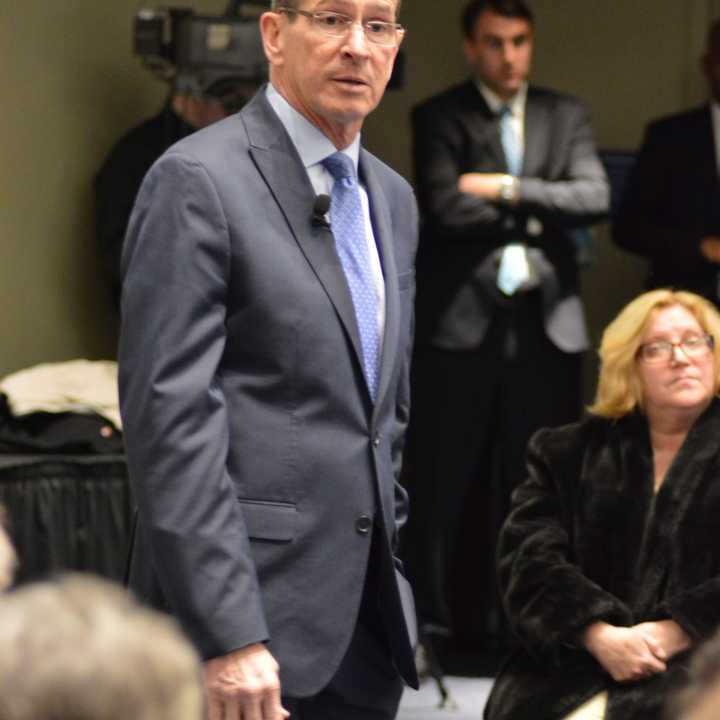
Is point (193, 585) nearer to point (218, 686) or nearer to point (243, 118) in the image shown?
A: point (218, 686)

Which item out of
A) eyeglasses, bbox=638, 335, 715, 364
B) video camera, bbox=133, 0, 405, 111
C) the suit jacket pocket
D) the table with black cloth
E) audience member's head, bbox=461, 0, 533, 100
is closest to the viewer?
the suit jacket pocket

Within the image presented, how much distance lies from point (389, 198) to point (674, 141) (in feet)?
8.68

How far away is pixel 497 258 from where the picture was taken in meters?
4.73

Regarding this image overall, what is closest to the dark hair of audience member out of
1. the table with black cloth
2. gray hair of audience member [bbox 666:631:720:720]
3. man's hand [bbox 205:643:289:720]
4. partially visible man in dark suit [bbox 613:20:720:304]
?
partially visible man in dark suit [bbox 613:20:720:304]

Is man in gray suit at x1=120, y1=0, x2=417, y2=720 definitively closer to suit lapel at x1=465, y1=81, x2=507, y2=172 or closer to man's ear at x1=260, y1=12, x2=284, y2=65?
man's ear at x1=260, y1=12, x2=284, y2=65

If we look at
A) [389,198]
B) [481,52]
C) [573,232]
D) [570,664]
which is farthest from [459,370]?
[389,198]

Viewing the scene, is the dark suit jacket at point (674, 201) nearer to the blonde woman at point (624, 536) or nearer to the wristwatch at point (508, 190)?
the wristwatch at point (508, 190)

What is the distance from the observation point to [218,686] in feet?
7.04

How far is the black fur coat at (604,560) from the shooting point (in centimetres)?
328

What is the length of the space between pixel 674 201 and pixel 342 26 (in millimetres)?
2818

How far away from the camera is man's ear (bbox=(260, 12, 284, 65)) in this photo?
7.81 ft

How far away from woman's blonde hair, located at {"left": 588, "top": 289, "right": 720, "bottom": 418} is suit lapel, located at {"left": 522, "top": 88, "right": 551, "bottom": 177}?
1.27 m

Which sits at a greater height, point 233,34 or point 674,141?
point 233,34

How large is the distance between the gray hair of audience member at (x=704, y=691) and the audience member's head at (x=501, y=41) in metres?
3.71
